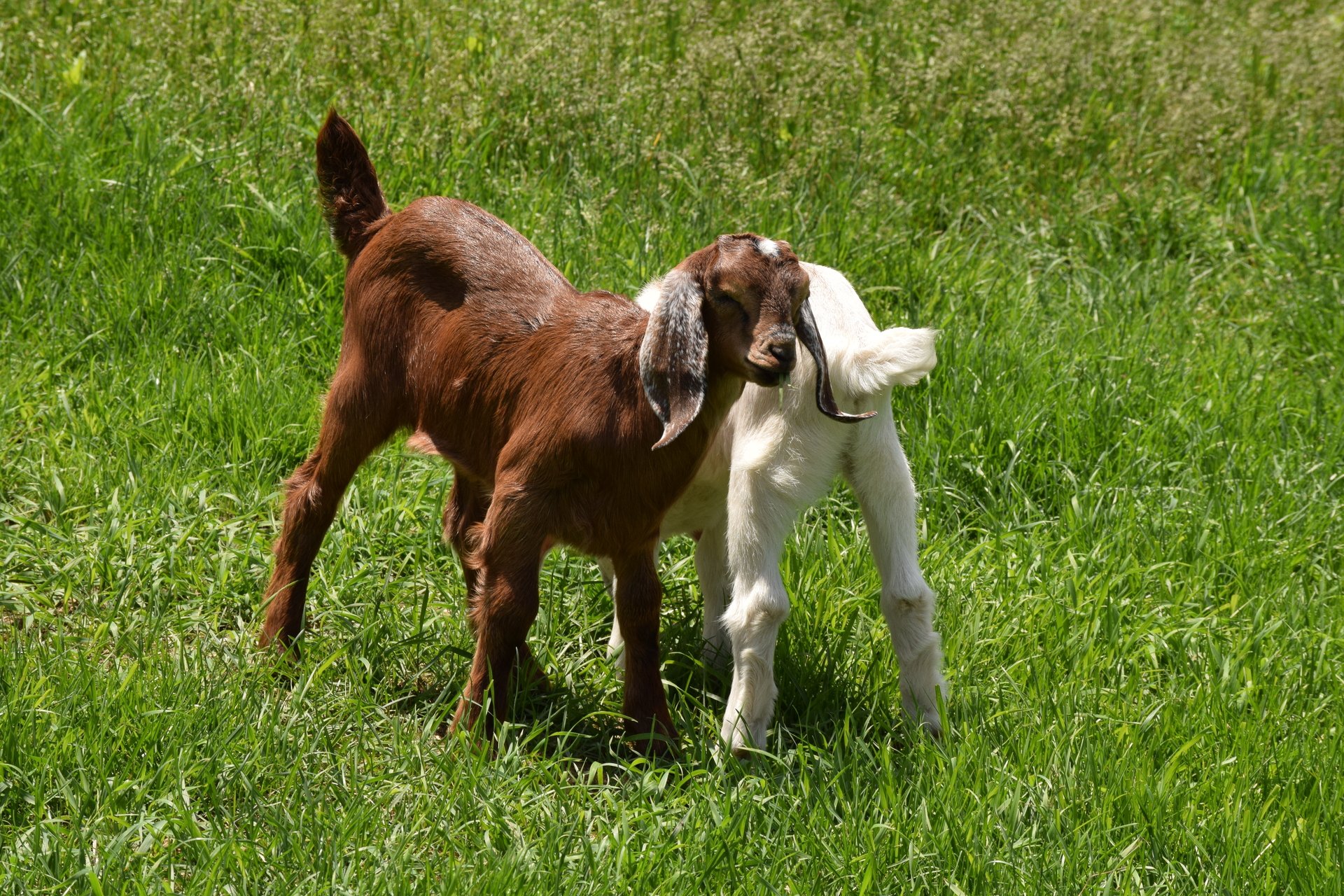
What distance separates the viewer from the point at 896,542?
340 cm

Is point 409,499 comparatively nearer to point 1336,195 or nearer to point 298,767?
point 298,767

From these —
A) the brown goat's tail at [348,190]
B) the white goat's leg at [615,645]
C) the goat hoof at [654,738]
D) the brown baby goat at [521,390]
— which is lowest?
the goat hoof at [654,738]

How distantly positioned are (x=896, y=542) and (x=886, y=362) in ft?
1.68

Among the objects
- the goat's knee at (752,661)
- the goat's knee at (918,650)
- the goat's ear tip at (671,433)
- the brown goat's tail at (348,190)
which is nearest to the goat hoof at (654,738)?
the goat's knee at (752,661)

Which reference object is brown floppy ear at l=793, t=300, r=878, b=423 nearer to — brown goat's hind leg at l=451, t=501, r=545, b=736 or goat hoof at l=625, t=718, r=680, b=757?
brown goat's hind leg at l=451, t=501, r=545, b=736

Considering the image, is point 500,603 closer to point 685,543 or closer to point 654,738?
point 654,738

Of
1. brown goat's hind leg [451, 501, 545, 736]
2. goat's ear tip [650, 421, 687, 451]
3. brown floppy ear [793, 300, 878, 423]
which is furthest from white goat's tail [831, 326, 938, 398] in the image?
brown goat's hind leg [451, 501, 545, 736]

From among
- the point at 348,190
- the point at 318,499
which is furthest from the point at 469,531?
the point at 348,190

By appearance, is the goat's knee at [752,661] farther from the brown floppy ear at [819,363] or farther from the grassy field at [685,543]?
the brown floppy ear at [819,363]

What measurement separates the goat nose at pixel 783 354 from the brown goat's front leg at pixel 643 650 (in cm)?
77

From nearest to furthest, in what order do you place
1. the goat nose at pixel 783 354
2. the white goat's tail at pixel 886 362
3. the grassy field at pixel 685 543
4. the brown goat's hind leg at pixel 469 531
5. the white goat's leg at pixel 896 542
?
the goat nose at pixel 783 354, the grassy field at pixel 685 543, the white goat's tail at pixel 886 362, the white goat's leg at pixel 896 542, the brown goat's hind leg at pixel 469 531

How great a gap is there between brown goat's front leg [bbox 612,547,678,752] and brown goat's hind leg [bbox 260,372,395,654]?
81cm

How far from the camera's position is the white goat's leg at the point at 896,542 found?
132 inches

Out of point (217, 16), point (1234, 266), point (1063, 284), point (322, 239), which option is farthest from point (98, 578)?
point (1234, 266)
